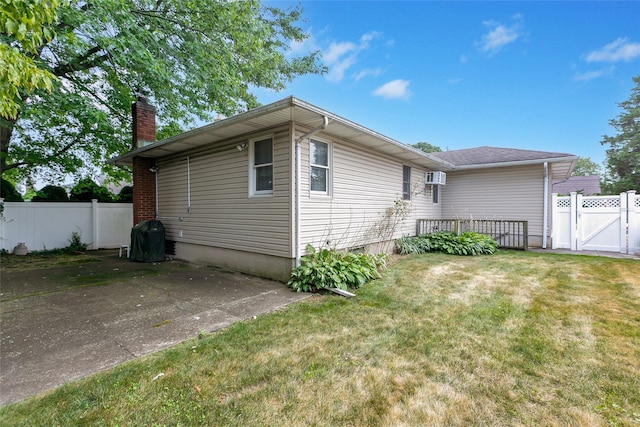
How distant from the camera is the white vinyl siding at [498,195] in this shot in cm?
937

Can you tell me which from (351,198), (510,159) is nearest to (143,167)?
(351,198)

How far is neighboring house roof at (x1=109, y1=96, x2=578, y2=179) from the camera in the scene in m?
4.60

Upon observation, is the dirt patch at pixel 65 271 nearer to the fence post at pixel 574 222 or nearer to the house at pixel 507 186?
the house at pixel 507 186

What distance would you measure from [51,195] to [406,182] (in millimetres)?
12231

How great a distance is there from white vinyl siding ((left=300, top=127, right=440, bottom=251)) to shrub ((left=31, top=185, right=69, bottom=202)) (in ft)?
32.6

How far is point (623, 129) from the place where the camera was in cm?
2214

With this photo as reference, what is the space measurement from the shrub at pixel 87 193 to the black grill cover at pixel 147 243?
4586 mm

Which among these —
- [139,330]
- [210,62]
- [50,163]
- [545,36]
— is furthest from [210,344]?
[545,36]

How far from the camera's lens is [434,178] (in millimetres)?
9969

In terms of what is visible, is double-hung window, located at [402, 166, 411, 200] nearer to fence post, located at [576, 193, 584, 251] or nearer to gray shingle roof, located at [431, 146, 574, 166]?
gray shingle roof, located at [431, 146, 574, 166]

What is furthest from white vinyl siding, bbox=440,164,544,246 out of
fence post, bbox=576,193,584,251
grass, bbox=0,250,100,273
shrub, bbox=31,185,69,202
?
shrub, bbox=31,185,69,202

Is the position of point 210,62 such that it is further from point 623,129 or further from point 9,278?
point 623,129

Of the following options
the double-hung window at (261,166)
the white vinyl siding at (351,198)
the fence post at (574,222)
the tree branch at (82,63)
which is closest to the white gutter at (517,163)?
the fence post at (574,222)

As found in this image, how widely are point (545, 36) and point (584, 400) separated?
1228 centimetres
